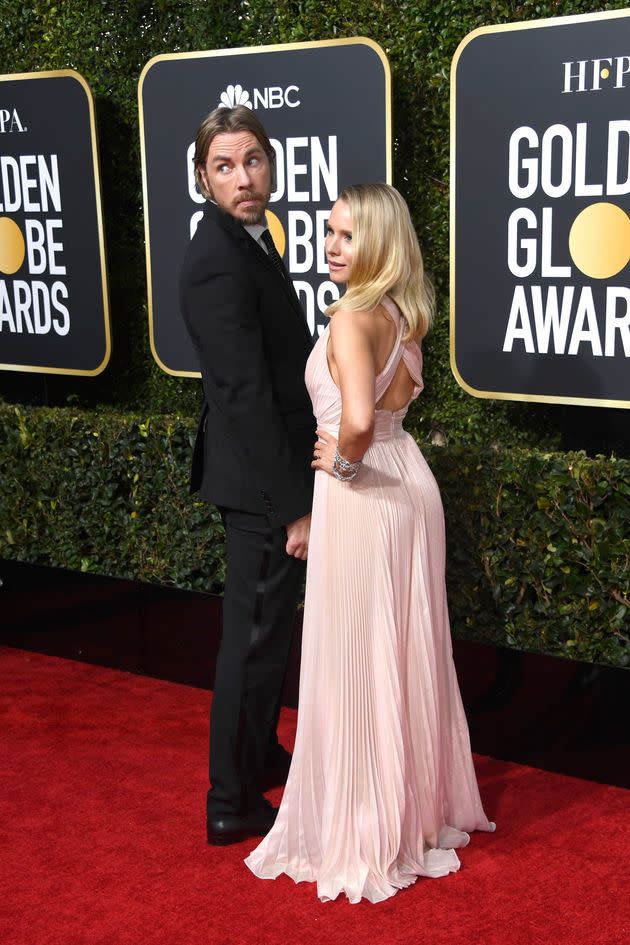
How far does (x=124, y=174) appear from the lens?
5480mm

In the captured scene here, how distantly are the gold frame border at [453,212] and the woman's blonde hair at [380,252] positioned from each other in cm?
112

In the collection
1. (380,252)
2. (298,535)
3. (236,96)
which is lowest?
(298,535)

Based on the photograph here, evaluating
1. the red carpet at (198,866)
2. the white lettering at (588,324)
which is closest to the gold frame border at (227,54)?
the white lettering at (588,324)

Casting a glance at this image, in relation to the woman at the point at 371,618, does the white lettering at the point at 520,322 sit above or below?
above

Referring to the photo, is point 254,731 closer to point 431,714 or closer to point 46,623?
point 431,714

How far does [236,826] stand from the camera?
3.68 metres

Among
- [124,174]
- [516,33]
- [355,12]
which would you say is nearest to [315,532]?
[516,33]

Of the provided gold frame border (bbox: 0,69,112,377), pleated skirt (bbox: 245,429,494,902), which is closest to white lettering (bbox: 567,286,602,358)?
pleated skirt (bbox: 245,429,494,902)

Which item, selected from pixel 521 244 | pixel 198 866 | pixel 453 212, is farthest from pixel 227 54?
pixel 198 866

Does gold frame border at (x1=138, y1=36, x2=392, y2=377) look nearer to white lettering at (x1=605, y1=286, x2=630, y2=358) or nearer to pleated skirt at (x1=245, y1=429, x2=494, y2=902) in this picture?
white lettering at (x1=605, y1=286, x2=630, y2=358)

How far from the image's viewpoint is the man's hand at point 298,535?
11.4 feet

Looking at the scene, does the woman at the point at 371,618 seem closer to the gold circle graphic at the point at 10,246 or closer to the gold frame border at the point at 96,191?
the gold frame border at the point at 96,191

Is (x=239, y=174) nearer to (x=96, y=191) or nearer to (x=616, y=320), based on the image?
(x=616, y=320)

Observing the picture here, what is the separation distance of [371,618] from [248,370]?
794mm
